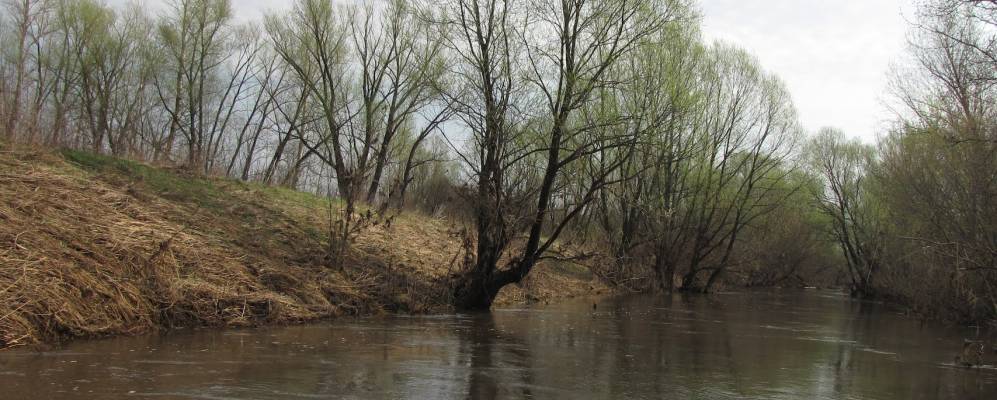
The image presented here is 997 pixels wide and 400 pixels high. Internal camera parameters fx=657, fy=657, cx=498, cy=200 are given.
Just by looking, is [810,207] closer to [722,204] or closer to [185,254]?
[722,204]

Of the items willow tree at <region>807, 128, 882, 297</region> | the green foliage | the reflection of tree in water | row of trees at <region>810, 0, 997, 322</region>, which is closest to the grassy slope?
the green foliage

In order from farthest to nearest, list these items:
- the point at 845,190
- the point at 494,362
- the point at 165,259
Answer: the point at 845,190 → the point at 165,259 → the point at 494,362

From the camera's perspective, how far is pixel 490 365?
8.12m

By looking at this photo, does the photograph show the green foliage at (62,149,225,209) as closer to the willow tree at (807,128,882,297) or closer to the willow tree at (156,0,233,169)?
the willow tree at (156,0,233,169)

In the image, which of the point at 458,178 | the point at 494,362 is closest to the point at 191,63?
the point at 458,178

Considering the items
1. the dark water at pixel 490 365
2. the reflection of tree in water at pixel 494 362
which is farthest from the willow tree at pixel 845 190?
the reflection of tree in water at pixel 494 362

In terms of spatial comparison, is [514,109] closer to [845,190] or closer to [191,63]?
[191,63]

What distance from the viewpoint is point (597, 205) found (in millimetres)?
28656

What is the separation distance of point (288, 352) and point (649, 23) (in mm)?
10532

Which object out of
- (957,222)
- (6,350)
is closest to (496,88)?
(6,350)

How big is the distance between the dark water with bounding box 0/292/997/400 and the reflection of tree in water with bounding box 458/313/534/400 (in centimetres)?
3

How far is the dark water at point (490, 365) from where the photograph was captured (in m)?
6.15

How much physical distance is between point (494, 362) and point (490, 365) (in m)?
0.23

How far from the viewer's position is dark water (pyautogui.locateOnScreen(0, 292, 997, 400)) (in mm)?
6152
